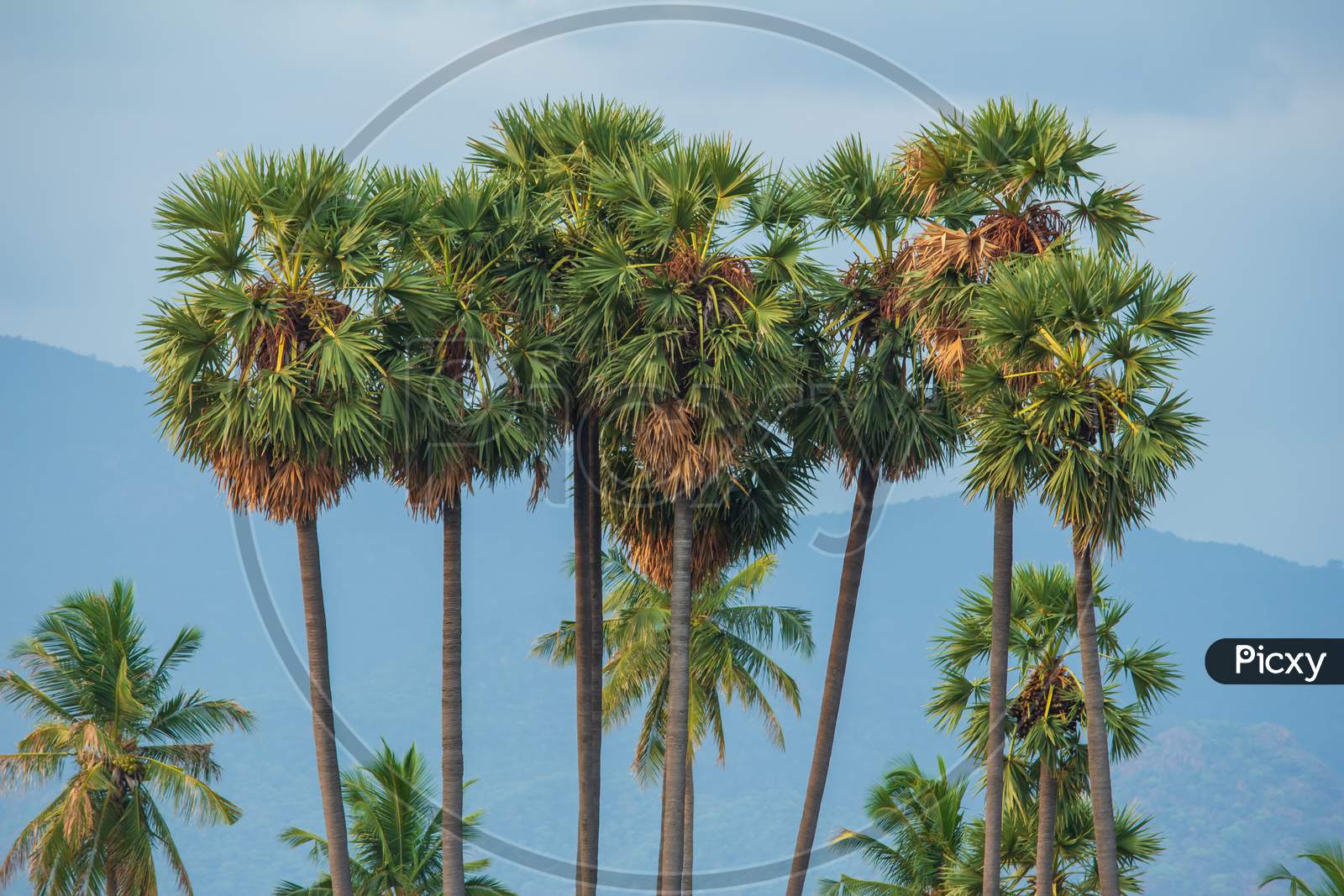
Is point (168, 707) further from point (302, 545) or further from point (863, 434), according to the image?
point (863, 434)

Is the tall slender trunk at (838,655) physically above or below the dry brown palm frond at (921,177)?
below

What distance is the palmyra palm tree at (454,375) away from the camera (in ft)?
82.9

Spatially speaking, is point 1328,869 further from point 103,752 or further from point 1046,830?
point 103,752

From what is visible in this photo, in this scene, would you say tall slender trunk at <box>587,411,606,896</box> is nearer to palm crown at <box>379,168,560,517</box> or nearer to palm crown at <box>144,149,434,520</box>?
palm crown at <box>379,168,560,517</box>

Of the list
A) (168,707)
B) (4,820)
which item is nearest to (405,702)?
(4,820)

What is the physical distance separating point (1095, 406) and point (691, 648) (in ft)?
55.1

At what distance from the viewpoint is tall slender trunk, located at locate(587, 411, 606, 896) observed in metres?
27.7

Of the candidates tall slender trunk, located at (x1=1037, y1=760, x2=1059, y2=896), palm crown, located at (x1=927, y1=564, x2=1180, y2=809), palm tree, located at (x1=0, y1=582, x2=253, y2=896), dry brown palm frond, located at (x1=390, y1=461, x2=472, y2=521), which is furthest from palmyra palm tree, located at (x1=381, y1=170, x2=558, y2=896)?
tall slender trunk, located at (x1=1037, y1=760, x2=1059, y2=896)

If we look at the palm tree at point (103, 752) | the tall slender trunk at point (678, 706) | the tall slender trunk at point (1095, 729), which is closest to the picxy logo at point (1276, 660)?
the tall slender trunk at point (1095, 729)

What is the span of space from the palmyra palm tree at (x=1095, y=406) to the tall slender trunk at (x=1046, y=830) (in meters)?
4.24

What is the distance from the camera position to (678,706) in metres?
25.9

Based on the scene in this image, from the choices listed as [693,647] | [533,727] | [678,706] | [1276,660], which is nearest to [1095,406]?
[1276,660]

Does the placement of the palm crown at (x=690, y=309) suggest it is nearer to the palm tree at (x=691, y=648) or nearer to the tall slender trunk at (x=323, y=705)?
the tall slender trunk at (x=323, y=705)

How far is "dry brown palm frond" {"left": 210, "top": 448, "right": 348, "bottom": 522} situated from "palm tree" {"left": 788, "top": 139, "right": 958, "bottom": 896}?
325 inches
